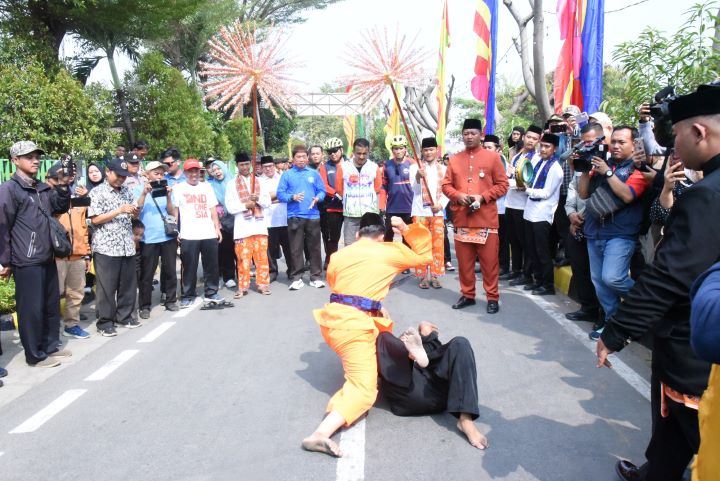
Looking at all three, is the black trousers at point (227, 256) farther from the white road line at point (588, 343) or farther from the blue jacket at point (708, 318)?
the blue jacket at point (708, 318)

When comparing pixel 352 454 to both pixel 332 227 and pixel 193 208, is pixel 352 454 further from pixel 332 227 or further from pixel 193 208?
pixel 332 227

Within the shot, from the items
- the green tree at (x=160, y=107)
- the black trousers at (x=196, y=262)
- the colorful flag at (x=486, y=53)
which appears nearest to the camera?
the black trousers at (x=196, y=262)

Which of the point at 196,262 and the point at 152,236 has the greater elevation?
the point at 152,236

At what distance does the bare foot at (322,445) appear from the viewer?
11.0ft

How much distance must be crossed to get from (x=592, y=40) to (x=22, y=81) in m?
10.0

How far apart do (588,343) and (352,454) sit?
293cm

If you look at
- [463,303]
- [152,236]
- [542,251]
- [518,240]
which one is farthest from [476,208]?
[152,236]

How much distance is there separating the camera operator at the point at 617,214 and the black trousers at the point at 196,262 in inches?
185

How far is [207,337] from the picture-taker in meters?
6.00

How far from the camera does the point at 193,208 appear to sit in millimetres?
7305

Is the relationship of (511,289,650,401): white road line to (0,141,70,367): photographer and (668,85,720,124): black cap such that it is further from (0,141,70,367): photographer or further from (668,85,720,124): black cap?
(0,141,70,367): photographer

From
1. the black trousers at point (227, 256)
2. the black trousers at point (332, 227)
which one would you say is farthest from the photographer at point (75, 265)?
the black trousers at point (332, 227)

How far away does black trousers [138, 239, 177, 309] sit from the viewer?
711 centimetres

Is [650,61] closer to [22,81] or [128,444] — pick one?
[128,444]
